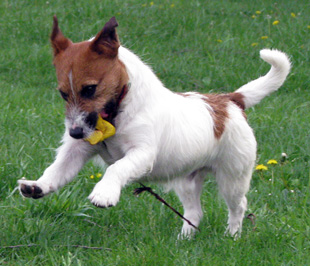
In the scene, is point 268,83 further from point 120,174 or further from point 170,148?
point 120,174

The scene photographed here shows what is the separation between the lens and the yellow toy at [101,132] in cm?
365

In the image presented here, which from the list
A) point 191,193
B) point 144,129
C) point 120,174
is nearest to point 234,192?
point 191,193

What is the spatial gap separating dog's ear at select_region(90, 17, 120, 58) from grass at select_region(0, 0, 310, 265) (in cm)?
120

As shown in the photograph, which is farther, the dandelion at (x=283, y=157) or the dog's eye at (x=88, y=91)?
the dandelion at (x=283, y=157)

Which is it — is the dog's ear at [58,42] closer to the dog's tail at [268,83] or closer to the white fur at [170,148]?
the white fur at [170,148]

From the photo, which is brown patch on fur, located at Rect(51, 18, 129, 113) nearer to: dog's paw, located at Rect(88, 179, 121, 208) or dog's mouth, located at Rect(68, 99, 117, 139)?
dog's mouth, located at Rect(68, 99, 117, 139)

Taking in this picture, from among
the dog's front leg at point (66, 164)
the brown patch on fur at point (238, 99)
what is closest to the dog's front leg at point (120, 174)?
the dog's front leg at point (66, 164)

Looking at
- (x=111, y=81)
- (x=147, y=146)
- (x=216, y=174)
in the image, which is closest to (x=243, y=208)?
(x=216, y=174)

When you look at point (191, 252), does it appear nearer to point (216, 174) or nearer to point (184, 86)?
point (216, 174)

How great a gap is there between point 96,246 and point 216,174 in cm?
117

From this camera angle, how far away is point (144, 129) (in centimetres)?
383

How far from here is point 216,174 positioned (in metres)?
4.60

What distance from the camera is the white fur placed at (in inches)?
149

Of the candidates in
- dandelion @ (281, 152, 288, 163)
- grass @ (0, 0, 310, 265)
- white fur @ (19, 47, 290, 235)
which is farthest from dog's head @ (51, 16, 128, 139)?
dandelion @ (281, 152, 288, 163)
